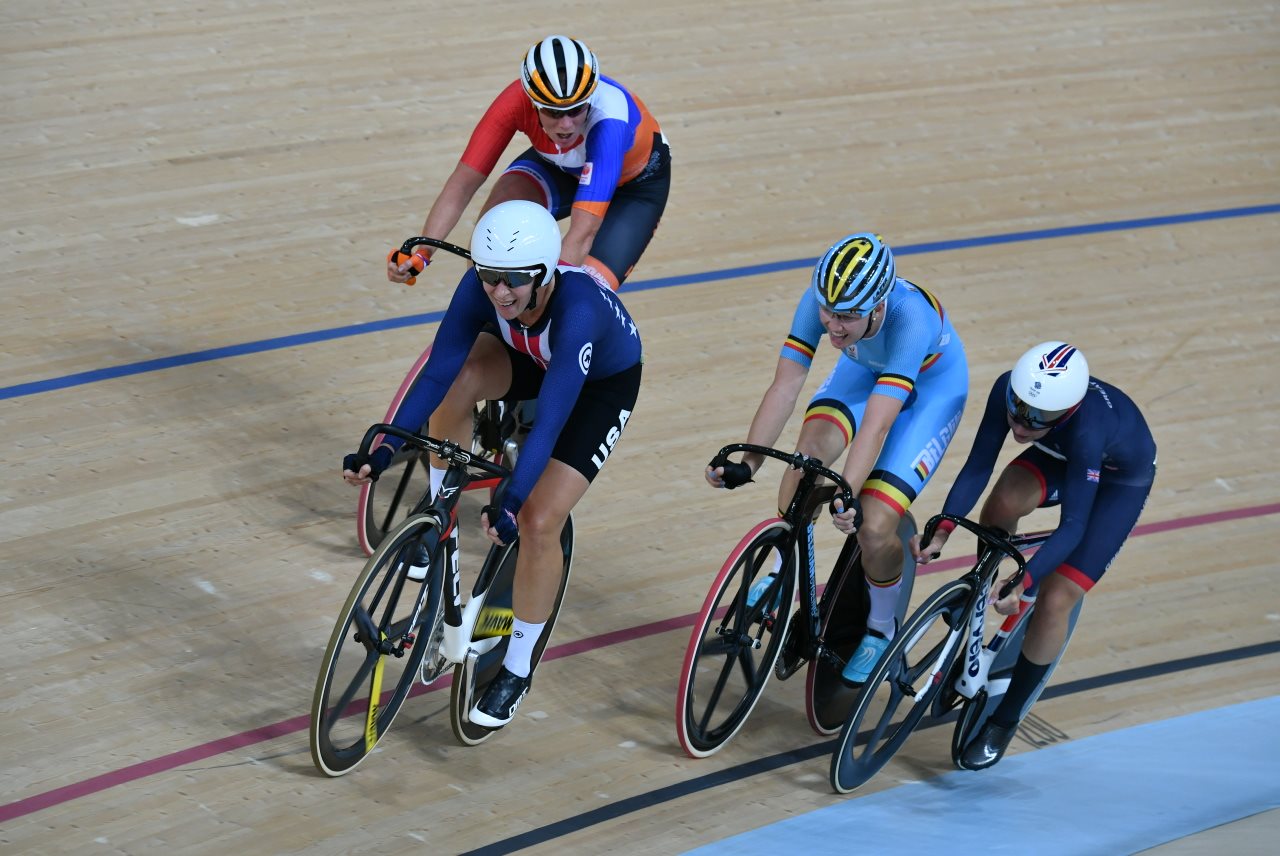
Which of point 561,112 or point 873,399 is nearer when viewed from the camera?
point 873,399

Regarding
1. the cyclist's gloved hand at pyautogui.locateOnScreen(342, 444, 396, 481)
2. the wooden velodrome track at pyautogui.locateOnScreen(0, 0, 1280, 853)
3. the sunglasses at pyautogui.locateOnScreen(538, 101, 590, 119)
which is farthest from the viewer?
the sunglasses at pyautogui.locateOnScreen(538, 101, 590, 119)

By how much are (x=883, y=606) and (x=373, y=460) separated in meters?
1.36

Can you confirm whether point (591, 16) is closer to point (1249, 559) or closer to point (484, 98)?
point (484, 98)

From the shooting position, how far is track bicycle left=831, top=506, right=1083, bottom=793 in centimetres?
347

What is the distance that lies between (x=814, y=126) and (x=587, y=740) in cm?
434

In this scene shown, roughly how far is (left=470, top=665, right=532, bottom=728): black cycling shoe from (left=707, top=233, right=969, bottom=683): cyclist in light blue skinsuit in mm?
682

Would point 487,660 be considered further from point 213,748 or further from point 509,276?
point 509,276

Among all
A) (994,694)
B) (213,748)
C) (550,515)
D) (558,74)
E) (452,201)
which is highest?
(558,74)

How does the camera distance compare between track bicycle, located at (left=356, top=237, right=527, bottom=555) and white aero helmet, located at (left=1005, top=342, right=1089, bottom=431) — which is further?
track bicycle, located at (left=356, top=237, right=527, bottom=555)

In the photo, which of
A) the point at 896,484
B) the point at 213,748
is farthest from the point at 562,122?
the point at 213,748

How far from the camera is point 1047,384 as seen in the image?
3.32 metres

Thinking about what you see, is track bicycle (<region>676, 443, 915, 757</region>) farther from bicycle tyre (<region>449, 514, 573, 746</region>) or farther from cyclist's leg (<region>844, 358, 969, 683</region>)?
bicycle tyre (<region>449, 514, 573, 746</region>)

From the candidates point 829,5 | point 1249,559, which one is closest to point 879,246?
point 1249,559

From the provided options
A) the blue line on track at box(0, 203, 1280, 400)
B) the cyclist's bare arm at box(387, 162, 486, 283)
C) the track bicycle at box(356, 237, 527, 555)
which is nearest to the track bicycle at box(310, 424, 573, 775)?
the track bicycle at box(356, 237, 527, 555)
